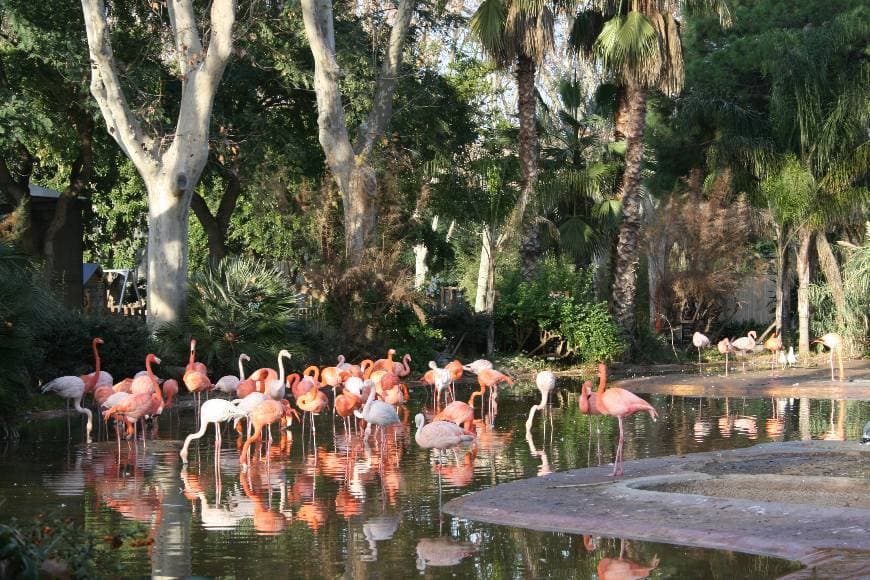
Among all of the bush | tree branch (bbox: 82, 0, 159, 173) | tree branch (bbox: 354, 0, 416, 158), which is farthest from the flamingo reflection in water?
the bush

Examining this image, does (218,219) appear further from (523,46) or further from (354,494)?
(354,494)

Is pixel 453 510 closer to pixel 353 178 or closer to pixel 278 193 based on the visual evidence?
pixel 353 178

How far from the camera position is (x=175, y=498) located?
10055 mm

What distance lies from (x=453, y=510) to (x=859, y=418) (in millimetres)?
9023

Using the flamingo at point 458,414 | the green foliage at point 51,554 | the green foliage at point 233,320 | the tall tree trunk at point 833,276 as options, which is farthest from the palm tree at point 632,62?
the green foliage at point 51,554

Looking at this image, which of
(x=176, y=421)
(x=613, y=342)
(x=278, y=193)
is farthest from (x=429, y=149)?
(x=176, y=421)

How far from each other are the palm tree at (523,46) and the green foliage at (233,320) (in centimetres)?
697

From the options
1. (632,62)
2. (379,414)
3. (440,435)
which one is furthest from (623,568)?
(632,62)

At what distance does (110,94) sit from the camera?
2136 cm

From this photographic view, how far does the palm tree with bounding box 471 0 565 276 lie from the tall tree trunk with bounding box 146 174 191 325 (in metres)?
7.94

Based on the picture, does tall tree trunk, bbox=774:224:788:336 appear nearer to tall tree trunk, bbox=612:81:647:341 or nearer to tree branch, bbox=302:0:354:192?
tall tree trunk, bbox=612:81:647:341

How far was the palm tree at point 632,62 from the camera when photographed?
26031 millimetres

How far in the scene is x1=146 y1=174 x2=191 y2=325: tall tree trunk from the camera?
72.5ft

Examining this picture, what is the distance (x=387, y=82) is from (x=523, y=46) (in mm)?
3341
